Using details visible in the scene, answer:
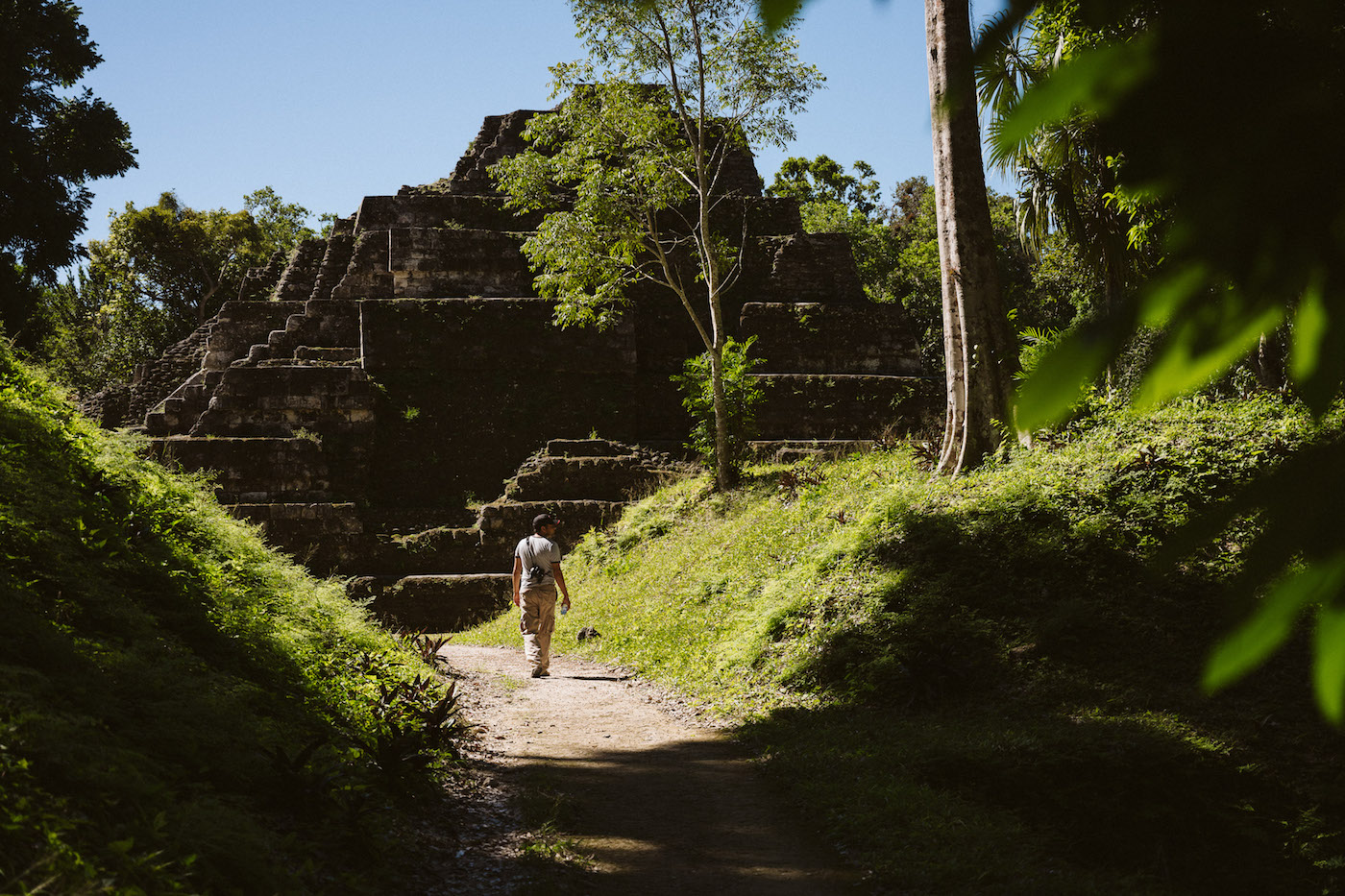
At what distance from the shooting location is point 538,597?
32.6 feet

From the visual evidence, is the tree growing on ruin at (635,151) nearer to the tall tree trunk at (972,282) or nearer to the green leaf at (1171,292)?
the tall tree trunk at (972,282)

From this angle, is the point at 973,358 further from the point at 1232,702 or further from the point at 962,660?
the point at 1232,702

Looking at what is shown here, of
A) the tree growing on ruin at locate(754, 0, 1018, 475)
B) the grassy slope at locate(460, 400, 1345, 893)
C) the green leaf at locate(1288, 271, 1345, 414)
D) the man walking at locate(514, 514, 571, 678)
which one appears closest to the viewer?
the green leaf at locate(1288, 271, 1345, 414)

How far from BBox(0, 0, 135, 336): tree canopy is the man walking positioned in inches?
451

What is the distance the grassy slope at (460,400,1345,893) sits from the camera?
15.0 ft

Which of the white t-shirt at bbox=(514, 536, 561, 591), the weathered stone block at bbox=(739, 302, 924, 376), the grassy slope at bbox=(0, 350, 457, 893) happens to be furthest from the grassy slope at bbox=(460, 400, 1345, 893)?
the weathered stone block at bbox=(739, 302, 924, 376)

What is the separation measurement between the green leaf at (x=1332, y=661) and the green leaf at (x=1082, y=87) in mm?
362

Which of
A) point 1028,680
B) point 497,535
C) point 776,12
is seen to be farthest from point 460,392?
point 776,12

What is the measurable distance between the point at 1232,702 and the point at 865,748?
2.18m

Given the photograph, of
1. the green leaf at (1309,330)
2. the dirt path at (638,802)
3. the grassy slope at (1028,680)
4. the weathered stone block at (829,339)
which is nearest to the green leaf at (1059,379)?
the green leaf at (1309,330)

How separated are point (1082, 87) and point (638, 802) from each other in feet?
17.4

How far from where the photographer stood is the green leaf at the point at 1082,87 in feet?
2.14

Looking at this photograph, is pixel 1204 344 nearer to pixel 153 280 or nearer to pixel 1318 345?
pixel 1318 345

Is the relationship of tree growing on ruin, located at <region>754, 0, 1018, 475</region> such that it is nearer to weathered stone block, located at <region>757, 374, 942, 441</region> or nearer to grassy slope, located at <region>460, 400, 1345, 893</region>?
grassy slope, located at <region>460, 400, 1345, 893</region>
